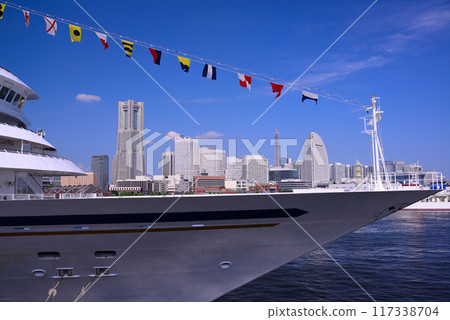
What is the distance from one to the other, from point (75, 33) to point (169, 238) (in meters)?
8.85

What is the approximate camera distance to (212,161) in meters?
13.5

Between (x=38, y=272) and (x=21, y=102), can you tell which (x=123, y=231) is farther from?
(x=21, y=102)

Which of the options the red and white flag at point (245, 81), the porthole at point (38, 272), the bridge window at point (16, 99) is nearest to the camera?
the porthole at point (38, 272)

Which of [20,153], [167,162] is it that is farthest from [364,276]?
[20,153]

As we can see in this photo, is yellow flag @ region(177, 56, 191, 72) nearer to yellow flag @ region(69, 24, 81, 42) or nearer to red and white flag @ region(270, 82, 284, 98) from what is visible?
red and white flag @ region(270, 82, 284, 98)

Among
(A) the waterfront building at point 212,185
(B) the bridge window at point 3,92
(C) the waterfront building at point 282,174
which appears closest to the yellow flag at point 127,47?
(B) the bridge window at point 3,92

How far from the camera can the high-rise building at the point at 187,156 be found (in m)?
13.0

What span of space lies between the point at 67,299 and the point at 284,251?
6948mm

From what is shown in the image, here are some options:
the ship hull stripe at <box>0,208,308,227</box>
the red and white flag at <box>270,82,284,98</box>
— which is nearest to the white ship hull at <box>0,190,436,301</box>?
the ship hull stripe at <box>0,208,308,227</box>

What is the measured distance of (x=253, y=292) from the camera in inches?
661

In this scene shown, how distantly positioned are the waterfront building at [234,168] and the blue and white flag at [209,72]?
3.41 meters

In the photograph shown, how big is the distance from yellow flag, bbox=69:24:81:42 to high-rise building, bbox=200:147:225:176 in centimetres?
643

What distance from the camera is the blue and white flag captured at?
45.5 feet

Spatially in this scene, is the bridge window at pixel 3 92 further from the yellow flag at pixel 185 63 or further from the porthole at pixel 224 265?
the porthole at pixel 224 265
